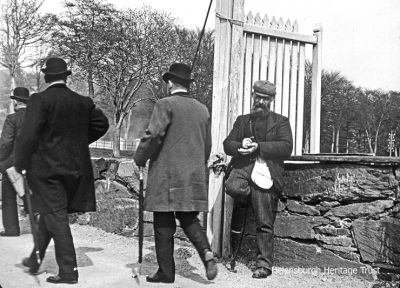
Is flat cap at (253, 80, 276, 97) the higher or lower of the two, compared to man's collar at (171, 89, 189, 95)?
higher

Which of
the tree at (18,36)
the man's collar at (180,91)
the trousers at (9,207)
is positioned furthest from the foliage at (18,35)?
the man's collar at (180,91)

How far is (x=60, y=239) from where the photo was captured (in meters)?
1.68

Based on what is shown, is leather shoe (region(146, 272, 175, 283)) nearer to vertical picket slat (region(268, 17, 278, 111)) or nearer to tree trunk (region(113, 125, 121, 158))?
tree trunk (region(113, 125, 121, 158))

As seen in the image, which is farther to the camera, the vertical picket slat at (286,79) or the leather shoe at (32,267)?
the vertical picket slat at (286,79)

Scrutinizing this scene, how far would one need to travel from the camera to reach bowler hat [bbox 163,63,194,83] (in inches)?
78.5

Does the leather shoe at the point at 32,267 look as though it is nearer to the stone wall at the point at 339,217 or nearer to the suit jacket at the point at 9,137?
the suit jacket at the point at 9,137

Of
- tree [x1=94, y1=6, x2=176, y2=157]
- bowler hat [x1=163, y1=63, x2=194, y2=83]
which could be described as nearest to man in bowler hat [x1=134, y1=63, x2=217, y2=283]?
bowler hat [x1=163, y1=63, x2=194, y2=83]

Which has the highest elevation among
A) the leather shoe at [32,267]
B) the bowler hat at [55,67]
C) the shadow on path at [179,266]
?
the bowler hat at [55,67]

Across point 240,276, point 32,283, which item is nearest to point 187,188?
point 240,276

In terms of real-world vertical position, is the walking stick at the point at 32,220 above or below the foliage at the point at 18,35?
below

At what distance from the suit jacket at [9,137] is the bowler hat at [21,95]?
0.03 m

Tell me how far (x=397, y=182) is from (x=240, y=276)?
1.07 meters

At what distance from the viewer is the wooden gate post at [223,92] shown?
3.25 meters

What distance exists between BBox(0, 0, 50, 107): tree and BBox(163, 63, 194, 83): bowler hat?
0.58 metres
